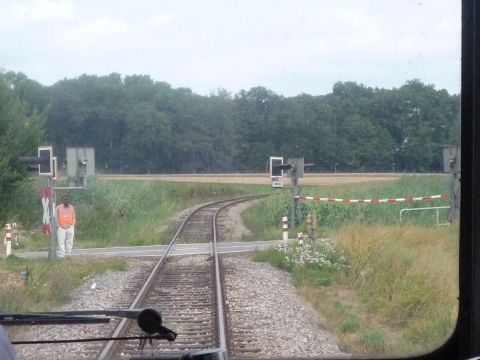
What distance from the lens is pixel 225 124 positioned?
4.60 meters

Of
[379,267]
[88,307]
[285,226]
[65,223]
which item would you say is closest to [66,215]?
[65,223]

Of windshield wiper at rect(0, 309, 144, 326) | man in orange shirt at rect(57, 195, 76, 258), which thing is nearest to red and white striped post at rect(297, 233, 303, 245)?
man in orange shirt at rect(57, 195, 76, 258)

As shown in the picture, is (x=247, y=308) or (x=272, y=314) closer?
(x=272, y=314)

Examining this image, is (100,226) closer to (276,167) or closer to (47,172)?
(47,172)

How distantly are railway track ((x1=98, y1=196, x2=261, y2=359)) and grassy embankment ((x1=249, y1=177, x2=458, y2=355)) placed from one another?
66 centimetres

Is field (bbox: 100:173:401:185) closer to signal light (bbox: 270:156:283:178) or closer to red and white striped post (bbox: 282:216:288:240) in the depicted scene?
signal light (bbox: 270:156:283:178)

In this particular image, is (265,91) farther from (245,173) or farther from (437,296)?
(437,296)

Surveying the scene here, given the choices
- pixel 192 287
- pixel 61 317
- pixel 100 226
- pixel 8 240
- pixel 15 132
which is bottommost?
pixel 192 287

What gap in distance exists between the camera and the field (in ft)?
15.0

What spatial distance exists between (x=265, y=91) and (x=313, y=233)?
1225mm

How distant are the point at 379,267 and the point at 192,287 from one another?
4.94 ft

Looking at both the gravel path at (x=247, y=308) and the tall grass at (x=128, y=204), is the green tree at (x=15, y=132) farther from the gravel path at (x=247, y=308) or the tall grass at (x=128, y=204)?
the gravel path at (x=247, y=308)

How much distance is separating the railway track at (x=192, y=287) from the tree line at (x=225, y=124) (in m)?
0.64

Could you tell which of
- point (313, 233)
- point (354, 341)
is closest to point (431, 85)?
point (313, 233)
